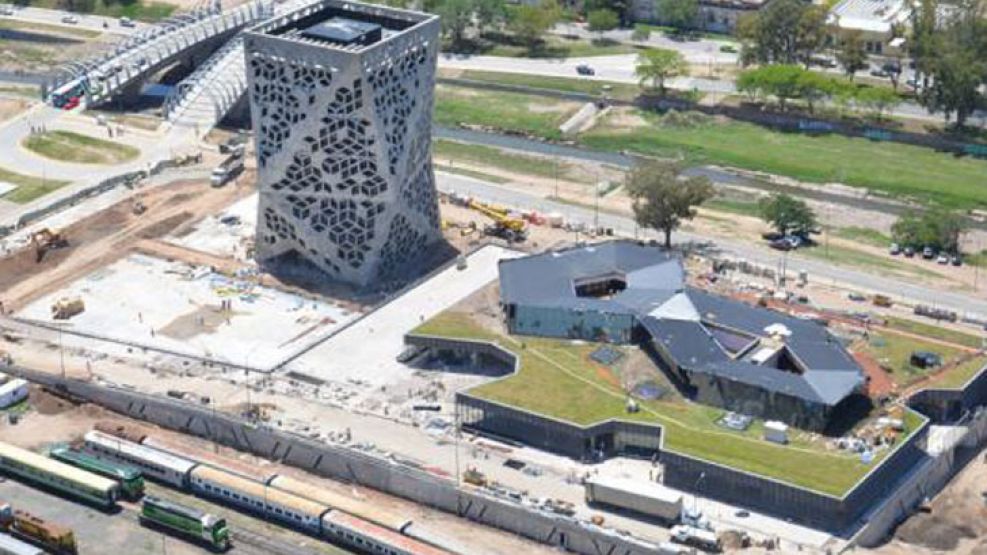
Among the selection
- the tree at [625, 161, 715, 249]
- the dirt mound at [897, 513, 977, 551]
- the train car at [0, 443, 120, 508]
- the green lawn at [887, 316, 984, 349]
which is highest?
the tree at [625, 161, 715, 249]

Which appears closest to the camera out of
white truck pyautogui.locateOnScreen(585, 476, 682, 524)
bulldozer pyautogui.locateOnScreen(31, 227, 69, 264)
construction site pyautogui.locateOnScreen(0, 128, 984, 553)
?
white truck pyautogui.locateOnScreen(585, 476, 682, 524)

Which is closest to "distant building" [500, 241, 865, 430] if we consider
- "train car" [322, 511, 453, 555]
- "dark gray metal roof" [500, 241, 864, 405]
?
→ "dark gray metal roof" [500, 241, 864, 405]

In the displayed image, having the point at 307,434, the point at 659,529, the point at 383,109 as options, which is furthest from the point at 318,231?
the point at 659,529

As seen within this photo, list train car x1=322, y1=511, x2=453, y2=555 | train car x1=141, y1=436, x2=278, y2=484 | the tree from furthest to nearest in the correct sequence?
the tree < train car x1=141, y1=436, x2=278, y2=484 < train car x1=322, y1=511, x2=453, y2=555

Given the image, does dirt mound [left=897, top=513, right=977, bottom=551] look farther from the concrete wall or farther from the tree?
the tree

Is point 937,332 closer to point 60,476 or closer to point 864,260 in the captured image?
point 864,260

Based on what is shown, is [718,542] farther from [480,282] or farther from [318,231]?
[318,231]
